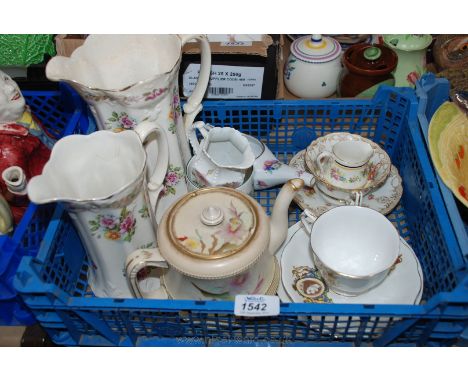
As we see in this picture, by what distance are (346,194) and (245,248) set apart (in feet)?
0.87

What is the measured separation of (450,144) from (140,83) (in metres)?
0.47

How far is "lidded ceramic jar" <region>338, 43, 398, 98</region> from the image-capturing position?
35.8 inches

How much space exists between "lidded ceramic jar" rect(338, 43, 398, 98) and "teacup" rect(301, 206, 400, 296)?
11.2 inches

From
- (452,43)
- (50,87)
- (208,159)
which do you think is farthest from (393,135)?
(50,87)

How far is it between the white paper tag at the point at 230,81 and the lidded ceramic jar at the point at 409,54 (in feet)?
0.88

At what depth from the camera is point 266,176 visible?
82 centimetres

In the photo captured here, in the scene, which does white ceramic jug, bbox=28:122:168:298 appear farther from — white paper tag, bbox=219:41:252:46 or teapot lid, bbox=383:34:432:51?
teapot lid, bbox=383:34:432:51

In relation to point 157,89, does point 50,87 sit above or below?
below

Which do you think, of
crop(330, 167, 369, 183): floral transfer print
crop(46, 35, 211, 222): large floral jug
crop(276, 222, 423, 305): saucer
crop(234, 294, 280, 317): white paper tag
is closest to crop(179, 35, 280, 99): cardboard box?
crop(46, 35, 211, 222): large floral jug

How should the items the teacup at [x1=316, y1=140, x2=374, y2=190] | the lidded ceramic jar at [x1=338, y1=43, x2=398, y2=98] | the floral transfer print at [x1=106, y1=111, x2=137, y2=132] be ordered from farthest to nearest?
the lidded ceramic jar at [x1=338, y1=43, x2=398, y2=98], the teacup at [x1=316, y1=140, x2=374, y2=190], the floral transfer print at [x1=106, y1=111, x2=137, y2=132]

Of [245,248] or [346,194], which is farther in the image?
[346,194]

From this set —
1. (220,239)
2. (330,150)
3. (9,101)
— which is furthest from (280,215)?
(9,101)

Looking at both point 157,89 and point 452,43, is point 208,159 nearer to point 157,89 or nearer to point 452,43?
point 157,89

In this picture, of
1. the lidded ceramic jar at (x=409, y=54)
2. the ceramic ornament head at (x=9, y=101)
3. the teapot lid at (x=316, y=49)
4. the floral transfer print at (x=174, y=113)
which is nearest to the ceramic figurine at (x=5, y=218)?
the ceramic ornament head at (x=9, y=101)
